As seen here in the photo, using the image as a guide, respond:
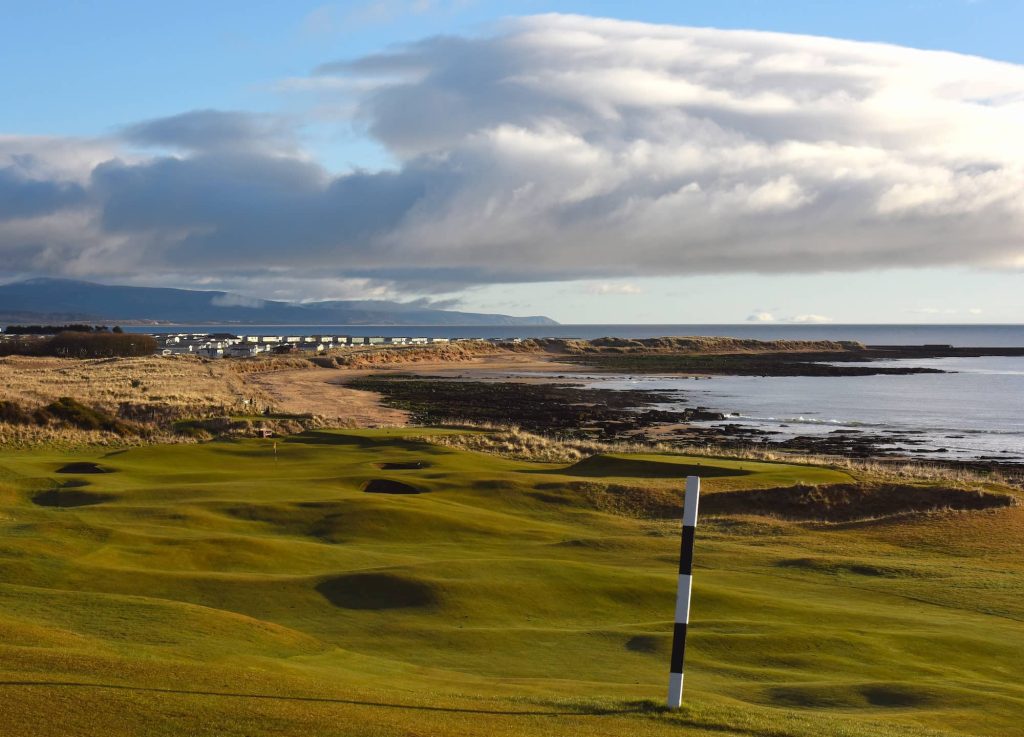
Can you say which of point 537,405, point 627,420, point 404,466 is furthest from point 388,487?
point 537,405

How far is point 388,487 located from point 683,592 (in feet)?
65.7

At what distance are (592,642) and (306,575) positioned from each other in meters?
4.80

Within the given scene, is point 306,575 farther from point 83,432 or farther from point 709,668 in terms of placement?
point 83,432

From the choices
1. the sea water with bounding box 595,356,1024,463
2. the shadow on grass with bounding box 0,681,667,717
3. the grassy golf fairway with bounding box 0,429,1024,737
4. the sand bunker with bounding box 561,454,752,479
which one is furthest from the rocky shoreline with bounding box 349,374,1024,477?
the shadow on grass with bounding box 0,681,667,717

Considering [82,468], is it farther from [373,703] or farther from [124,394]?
[124,394]

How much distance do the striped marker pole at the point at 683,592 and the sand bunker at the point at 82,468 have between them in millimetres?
23479

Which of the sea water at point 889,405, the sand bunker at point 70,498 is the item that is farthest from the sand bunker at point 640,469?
the sea water at point 889,405

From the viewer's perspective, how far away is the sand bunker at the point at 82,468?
2867 cm

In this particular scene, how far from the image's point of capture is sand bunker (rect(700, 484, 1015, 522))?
29031mm

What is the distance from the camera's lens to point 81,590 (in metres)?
13.2

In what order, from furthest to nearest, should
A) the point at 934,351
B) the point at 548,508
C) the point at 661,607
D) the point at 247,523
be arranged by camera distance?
the point at 934,351
the point at 548,508
the point at 247,523
the point at 661,607

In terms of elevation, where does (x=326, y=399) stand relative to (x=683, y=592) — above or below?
below

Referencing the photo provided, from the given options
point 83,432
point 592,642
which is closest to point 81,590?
point 592,642

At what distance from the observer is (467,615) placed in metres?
13.8
